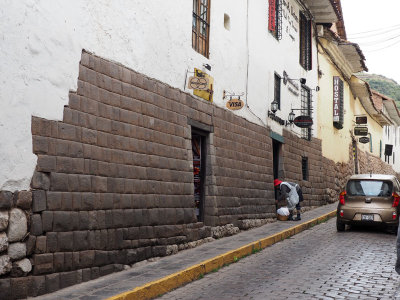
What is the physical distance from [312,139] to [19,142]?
590 inches

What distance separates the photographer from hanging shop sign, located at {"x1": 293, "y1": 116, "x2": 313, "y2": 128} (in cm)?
1628

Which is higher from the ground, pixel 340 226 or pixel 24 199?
pixel 24 199

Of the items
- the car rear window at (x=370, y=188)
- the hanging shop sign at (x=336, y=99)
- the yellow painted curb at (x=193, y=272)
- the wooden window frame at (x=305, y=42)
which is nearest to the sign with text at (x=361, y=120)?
the hanging shop sign at (x=336, y=99)

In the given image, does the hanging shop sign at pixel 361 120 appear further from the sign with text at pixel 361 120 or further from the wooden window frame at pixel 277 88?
A: the wooden window frame at pixel 277 88

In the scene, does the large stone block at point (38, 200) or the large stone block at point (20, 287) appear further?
the large stone block at point (38, 200)

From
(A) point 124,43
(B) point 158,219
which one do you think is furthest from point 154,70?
(B) point 158,219

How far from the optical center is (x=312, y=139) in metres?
19.3

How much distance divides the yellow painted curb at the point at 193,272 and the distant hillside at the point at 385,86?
199 feet

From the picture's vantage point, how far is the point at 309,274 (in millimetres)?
7516

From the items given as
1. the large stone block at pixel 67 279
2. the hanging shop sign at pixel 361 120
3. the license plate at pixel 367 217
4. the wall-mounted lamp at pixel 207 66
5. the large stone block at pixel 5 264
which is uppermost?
the hanging shop sign at pixel 361 120

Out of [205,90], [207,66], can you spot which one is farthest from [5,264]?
[207,66]

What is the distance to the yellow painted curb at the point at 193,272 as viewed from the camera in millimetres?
6113

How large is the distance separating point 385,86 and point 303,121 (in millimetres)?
60820

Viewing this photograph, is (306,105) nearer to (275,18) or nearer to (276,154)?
(276,154)
